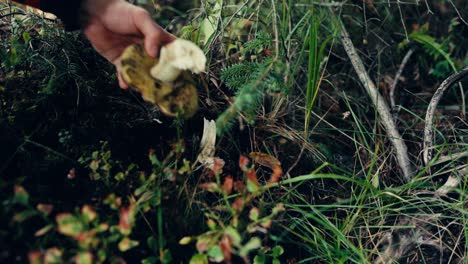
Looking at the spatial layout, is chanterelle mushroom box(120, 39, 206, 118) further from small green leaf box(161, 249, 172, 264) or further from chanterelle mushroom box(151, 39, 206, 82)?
small green leaf box(161, 249, 172, 264)

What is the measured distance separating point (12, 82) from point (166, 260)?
839 mm

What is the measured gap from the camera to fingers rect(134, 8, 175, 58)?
4.49 ft

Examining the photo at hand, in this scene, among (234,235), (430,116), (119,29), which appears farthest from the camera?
(430,116)

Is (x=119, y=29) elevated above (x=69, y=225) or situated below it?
above

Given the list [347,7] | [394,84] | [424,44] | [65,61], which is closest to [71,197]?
[65,61]

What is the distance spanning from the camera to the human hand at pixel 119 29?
1.38m

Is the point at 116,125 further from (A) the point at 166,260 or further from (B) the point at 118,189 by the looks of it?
(A) the point at 166,260

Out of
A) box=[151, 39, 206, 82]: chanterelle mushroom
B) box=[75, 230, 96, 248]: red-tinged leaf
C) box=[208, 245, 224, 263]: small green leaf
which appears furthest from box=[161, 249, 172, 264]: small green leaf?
box=[151, 39, 206, 82]: chanterelle mushroom

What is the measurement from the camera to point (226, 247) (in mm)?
1175

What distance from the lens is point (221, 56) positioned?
1.99 meters

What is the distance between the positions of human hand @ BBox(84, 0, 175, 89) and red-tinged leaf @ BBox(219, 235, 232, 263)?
55cm

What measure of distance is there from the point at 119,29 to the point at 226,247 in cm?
78

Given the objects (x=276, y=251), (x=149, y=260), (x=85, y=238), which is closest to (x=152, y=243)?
(x=149, y=260)

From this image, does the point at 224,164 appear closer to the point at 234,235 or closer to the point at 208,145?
the point at 208,145
